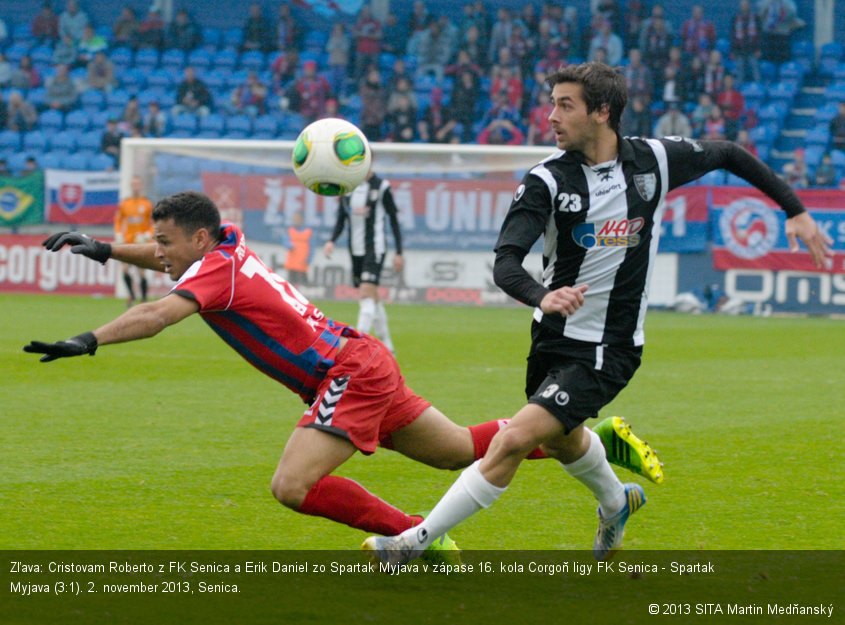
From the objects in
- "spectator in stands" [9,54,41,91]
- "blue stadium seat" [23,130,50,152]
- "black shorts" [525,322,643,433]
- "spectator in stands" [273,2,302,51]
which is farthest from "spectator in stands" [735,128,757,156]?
"black shorts" [525,322,643,433]

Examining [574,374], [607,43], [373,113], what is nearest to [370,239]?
[574,374]

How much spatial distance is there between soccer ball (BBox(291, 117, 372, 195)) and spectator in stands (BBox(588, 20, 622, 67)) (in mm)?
17579

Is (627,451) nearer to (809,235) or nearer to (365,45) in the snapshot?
(809,235)

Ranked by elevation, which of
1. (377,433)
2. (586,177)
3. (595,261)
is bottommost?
(377,433)

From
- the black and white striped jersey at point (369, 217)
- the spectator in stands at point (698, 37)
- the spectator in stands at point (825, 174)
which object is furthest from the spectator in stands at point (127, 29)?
the black and white striped jersey at point (369, 217)

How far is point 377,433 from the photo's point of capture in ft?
15.1

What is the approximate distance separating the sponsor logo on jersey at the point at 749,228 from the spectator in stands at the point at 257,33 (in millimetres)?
12228

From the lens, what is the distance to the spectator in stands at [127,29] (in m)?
27.0

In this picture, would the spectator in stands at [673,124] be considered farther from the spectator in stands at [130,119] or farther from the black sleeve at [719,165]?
the black sleeve at [719,165]

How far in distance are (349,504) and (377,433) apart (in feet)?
0.98

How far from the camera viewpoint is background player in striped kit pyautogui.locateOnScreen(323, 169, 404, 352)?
41.3 feet

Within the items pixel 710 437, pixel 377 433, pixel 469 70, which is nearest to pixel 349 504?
pixel 377 433

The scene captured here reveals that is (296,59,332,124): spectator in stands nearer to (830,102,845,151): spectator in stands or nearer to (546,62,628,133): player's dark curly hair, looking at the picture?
(830,102,845,151): spectator in stands
